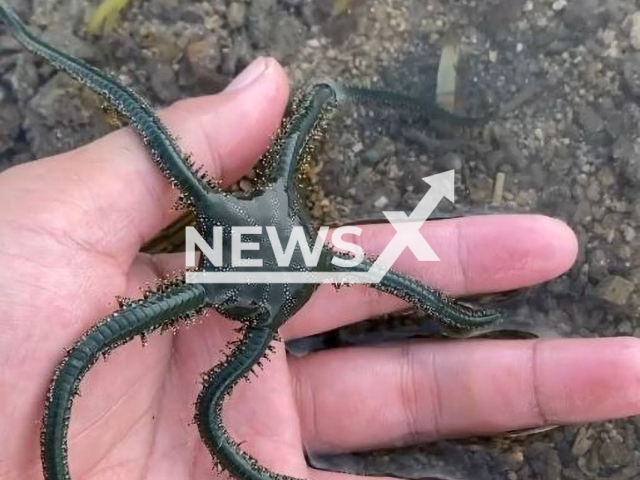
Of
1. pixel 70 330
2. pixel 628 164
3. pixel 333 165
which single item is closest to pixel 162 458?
pixel 70 330

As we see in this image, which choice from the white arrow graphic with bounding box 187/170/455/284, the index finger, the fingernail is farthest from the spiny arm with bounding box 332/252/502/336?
the fingernail

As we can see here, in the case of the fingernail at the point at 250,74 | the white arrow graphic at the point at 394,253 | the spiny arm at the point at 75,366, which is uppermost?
the fingernail at the point at 250,74

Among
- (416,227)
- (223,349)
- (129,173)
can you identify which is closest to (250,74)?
(129,173)

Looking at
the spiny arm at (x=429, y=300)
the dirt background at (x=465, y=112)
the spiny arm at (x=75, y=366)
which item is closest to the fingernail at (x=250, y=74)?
the dirt background at (x=465, y=112)

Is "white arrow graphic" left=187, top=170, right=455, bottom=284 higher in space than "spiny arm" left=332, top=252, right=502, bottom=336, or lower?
higher

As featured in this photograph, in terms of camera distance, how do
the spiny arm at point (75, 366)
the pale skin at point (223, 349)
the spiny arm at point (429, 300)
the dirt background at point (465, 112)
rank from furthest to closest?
the dirt background at point (465, 112) → the spiny arm at point (429, 300) → the pale skin at point (223, 349) → the spiny arm at point (75, 366)

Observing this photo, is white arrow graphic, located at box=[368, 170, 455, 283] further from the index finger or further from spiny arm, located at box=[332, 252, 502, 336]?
the index finger

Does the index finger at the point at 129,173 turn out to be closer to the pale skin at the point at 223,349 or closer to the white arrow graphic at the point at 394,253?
the pale skin at the point at 223,349
